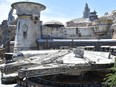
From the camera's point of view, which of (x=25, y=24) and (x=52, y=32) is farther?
(x=52, y=32)

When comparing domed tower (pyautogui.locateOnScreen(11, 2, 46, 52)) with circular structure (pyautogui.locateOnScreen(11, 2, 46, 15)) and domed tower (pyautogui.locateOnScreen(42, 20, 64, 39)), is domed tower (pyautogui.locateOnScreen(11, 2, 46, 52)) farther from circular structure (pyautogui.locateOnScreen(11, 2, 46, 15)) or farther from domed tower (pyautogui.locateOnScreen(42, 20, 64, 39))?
domed tower (pyautogui.locateOnScreen(42, 20, 64, 39))

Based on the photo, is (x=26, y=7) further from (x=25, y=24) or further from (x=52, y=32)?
(x=52, y=32)

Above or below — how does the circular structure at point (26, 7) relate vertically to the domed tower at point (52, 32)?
above

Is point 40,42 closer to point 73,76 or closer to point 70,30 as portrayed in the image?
point 70,30

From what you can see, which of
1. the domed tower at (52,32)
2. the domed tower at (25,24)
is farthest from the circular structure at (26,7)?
the domed tower at (52,32)

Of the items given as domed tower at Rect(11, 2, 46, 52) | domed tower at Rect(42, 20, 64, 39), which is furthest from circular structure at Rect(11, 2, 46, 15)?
domed tower at Rect(42, 20, 64, 39)

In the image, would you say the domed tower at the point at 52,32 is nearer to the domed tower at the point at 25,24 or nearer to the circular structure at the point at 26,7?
the domed tower at the point at 25,24

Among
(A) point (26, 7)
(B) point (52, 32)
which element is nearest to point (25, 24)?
(A) point (26, 7)

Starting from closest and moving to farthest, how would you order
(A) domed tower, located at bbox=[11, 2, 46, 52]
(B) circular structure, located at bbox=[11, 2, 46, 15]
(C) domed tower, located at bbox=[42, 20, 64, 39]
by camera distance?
(B) circular structure, located at bbox=[11, 2, 46, 15] < (A) domed tower, located at bbox=[11, 2, 46, 52] < (C) domed tower, located at bbox=[42, 20, 64, 39]

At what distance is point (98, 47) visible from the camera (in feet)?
108

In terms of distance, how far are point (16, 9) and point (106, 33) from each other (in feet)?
51.6

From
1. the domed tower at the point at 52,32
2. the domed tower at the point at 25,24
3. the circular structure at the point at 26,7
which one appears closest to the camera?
the circular structure at the point at 26,7

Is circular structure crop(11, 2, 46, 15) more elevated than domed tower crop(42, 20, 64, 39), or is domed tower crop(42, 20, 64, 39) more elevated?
circular structure crop(11, 2, 46, 15)

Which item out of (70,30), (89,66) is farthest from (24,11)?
(89,66)
